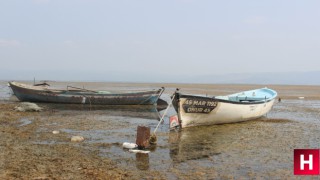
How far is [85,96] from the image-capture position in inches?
1014

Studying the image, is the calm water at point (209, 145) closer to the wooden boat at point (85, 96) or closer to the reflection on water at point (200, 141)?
the reflection on water at point (200, 141)

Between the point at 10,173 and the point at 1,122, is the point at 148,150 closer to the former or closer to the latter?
the point at 10,173

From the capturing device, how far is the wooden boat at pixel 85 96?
2575cm

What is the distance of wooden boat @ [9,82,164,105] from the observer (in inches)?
1014

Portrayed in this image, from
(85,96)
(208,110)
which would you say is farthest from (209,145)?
(85,96)

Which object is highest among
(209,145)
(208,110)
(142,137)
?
(208,110)

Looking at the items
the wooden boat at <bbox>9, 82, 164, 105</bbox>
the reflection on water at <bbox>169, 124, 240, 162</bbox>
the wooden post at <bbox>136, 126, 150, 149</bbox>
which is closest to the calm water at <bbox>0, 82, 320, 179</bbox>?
the reflection on water at <bbox>169, 124, 240, 162</bbox>

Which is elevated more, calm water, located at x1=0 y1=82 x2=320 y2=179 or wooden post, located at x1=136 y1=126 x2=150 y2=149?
wooden post, located at x1=136 y1=126 x2=150 y2=149

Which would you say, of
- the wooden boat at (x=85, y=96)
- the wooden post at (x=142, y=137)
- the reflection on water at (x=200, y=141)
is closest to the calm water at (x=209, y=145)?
the reflection on water at (x=200, y=141)

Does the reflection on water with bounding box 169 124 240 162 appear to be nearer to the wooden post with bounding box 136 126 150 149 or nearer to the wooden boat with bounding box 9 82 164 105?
the wooden post with bounding box 136 126 150 149

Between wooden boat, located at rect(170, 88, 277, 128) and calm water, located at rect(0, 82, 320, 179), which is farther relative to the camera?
wooden boat, located at rect(170, 88, 277, 128)

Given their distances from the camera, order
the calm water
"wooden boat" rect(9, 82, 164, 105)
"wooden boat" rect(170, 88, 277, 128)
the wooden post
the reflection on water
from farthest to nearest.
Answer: "wooden boat" rect(9, 82, 164, 105) → "wooden boat" rect(170, 88, 277, 128) → the wooden post → the reflection on water → the calm water

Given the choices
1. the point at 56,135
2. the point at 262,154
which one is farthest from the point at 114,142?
the point at 262,154

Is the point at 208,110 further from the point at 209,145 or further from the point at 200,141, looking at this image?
the point at 209,145
